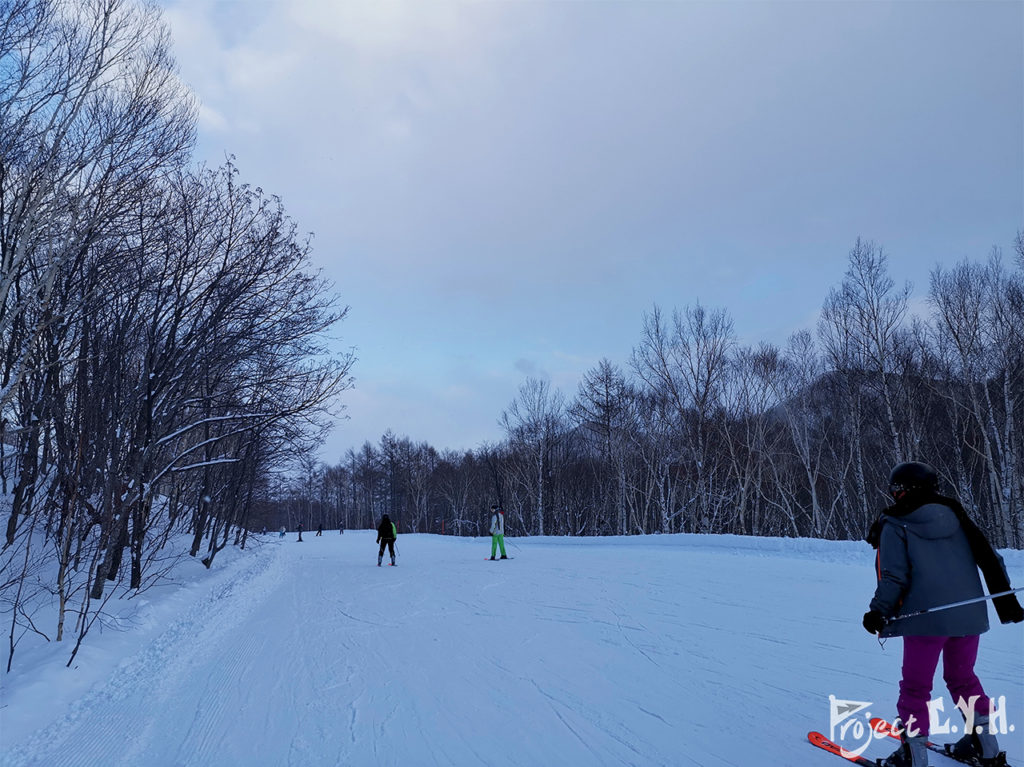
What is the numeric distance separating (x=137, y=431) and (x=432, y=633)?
25.2 feet

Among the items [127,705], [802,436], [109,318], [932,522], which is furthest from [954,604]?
[802,436]

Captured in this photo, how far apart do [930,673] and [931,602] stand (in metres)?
0.46

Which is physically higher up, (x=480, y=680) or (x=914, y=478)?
(x=914, y=478)

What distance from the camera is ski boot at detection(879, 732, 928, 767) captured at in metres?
3.55

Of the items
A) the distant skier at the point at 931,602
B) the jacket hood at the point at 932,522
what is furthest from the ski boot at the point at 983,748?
the jacket hood at the point at 932,522

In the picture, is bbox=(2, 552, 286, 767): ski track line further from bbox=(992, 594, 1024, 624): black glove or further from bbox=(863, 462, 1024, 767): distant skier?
bbox=(992, 594, 1024, 624): black glove

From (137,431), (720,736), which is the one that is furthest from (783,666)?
(137,431)

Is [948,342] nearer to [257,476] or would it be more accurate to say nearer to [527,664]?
[527,664]

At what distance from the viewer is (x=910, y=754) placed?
362cm

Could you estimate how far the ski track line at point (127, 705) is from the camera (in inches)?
182

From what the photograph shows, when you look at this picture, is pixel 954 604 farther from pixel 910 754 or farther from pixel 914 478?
pixel 910 754

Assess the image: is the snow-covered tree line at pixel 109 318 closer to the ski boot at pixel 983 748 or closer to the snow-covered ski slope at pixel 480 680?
the snow-covered ski slope at pixel 480 680

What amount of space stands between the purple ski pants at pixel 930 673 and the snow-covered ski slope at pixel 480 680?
2.26 feet

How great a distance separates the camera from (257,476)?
27875 mm
